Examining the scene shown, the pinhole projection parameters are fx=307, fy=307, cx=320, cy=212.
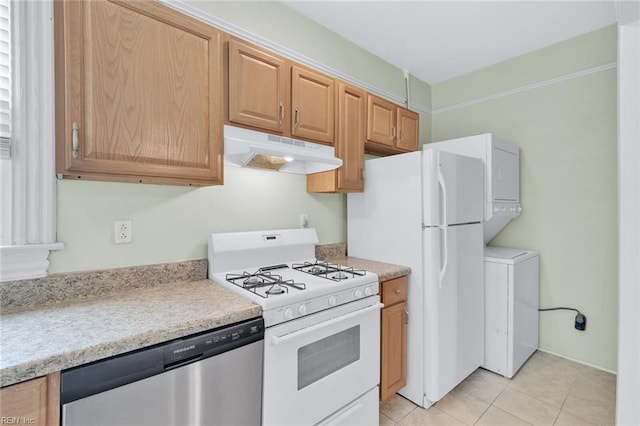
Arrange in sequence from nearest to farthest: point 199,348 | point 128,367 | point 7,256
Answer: point 128,367 < point 199,348 < point 7,256

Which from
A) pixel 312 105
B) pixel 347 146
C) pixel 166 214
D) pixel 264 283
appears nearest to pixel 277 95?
pixel 312 105

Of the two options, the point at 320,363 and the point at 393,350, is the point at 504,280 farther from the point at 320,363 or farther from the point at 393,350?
the point at 320,363

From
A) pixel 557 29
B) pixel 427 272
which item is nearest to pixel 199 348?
pixel 427 272

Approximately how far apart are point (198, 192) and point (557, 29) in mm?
3068

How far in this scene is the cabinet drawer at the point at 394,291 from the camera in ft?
6.31

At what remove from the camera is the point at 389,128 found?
A: 260 cm

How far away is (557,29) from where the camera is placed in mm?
2500

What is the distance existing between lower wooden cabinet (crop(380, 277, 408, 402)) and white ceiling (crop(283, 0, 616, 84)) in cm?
195

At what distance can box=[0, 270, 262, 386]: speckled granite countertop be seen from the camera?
882 mm

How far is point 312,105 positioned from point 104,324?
1.59 metres

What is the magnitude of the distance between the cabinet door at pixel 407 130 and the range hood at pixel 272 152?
0.91 meters

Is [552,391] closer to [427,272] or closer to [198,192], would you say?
[427,272]

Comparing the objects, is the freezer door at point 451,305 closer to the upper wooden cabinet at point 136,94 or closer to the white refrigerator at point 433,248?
the white refrigerator at point 433,248

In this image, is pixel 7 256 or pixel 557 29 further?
pixel 557 29
